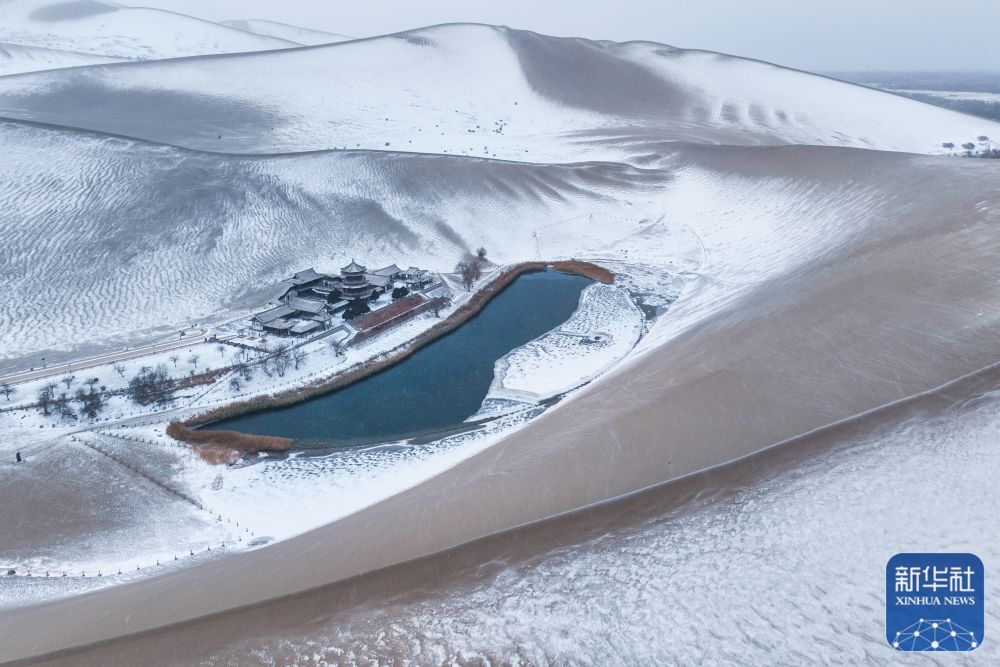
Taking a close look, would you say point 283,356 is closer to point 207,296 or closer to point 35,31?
point 207,296

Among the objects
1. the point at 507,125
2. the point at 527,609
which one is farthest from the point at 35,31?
the point at 527,609

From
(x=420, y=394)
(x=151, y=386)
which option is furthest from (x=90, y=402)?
(x=420, y=394)

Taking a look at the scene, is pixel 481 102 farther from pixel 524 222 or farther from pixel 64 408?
pixel 64 408

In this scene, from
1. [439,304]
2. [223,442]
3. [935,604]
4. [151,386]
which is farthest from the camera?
[439,304]

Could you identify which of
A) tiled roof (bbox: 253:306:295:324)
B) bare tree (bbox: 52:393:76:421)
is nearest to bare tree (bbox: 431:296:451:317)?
tiled roof (bbox: 253:306:295:324)

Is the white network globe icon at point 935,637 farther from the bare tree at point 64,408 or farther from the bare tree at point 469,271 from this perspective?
the bare tree at point 469,271
